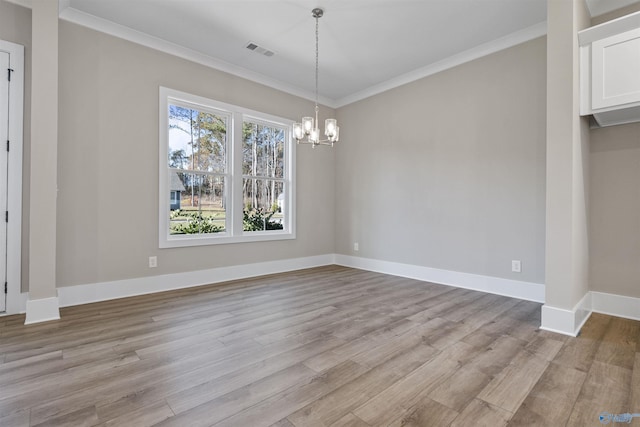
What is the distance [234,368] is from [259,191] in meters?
3.18

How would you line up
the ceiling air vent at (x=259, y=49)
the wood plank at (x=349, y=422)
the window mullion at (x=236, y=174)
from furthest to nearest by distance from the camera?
the window mullion at (x=236, y=174), the ceiling air vent at (x=259, y=49), the wood plank at (x=349, y=422)

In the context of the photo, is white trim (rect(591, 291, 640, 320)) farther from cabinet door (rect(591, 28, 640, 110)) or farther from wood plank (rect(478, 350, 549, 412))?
cabinet door (rect(591, 28, 640, 110))

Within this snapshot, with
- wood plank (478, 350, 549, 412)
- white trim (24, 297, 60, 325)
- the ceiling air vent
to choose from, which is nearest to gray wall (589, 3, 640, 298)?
wood plank (478, 350, 549, 412)

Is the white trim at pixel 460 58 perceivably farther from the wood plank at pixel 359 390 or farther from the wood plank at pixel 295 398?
the wood plank at pixel 295 398

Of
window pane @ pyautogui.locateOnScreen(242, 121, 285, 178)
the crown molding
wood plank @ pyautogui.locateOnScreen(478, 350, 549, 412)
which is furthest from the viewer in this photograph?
window pane @ pyautogui.locateOnScreen(242, 121, 285, 178)

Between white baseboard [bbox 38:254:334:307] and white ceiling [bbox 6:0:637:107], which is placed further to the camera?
Result: white baseboard [bbox 38:254:334:307]

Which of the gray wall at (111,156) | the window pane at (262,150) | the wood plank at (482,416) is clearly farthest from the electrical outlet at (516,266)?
the gray wall at (111,156)

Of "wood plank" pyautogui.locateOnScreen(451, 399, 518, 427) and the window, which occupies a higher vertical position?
the window

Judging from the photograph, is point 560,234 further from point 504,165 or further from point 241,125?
point 241,125

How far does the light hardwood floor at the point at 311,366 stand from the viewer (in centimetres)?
149

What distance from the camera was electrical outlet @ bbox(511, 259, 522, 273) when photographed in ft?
11.4

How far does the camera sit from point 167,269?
378 centimetres

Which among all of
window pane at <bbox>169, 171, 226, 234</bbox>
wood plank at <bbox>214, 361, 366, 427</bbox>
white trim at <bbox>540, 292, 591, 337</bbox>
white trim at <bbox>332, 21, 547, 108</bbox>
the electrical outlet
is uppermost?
white trim at <bbox>332, 21, 547, 108</bbox>

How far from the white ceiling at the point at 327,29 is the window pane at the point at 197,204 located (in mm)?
1576
